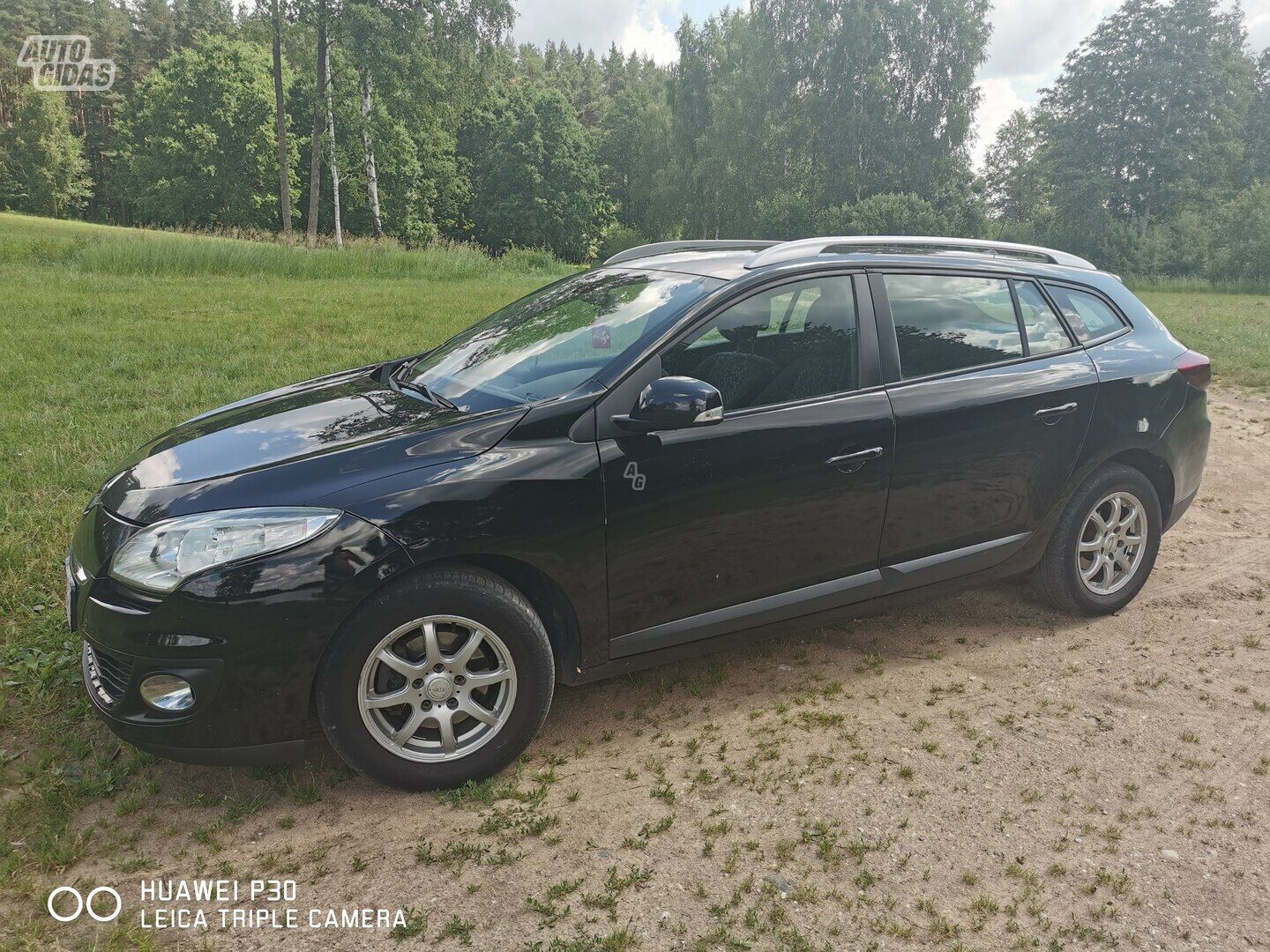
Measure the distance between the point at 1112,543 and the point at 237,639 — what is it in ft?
13.5

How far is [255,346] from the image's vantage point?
1000cm

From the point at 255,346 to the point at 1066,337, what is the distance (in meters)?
8.49

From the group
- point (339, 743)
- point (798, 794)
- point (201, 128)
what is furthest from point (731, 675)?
point (201, 128)

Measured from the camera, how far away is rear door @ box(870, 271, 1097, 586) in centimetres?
386

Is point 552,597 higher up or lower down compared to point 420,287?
lower down

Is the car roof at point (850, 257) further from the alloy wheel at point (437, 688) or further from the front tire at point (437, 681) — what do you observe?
the alloy wheel at point (437, 688)

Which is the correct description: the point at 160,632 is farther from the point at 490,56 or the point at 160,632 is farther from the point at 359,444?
the point at 490,56

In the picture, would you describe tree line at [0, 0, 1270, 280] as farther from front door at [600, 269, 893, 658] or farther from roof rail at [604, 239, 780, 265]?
front door at [600, 269, 893, 658]

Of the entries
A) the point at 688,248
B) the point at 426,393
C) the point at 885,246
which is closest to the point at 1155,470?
the point at 885,246

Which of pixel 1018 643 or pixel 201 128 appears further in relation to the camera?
pixel 201 128

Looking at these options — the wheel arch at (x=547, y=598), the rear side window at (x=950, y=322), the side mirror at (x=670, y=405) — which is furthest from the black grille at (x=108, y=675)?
the rear side window at (x=950, y=322)

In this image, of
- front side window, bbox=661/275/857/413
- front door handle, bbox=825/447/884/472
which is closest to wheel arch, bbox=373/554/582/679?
front side window, bbox=661/275/857/413

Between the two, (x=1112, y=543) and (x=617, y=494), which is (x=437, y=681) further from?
(x=1112, y=543)

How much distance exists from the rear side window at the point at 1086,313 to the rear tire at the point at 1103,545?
69 cm
